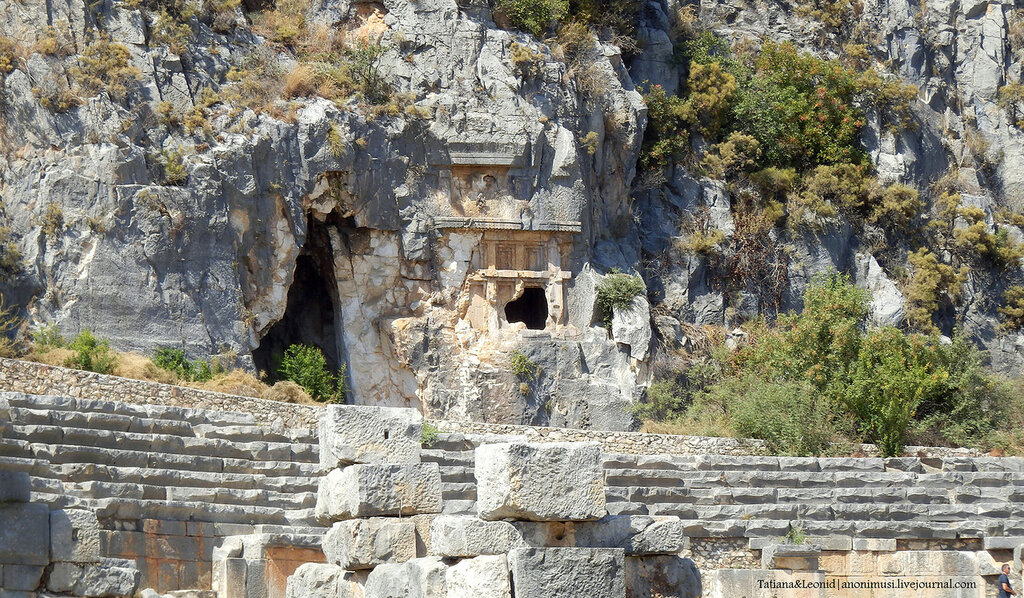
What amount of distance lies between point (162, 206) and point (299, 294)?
531 cm

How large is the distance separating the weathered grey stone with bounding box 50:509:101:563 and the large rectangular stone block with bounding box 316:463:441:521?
2.07m

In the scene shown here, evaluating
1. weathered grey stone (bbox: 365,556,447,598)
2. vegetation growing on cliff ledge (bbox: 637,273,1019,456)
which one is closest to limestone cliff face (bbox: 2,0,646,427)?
vegetation growing on cliff ledge (bbox: 637,273,1019,456)

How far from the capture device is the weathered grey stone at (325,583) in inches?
531

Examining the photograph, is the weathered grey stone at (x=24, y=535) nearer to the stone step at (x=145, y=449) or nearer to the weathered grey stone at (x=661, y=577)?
the stone step at (x=145, y=449)

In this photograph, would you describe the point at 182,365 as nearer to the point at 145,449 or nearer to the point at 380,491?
the point at 145,449

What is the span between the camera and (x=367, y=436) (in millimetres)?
13844

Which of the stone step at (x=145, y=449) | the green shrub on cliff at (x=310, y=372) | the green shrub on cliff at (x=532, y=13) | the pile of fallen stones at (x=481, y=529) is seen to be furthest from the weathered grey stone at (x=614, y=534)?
the green shrub on cliff at (x=532, y=13)

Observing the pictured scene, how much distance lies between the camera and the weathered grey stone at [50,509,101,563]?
13359mm

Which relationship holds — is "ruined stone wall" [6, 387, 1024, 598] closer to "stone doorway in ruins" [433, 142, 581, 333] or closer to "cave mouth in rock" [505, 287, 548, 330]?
"stone doorway in ruins" [433, 142, 581, 333]

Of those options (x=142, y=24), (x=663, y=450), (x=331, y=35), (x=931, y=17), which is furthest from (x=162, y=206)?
(x=931, y=17)

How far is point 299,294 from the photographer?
31.1m

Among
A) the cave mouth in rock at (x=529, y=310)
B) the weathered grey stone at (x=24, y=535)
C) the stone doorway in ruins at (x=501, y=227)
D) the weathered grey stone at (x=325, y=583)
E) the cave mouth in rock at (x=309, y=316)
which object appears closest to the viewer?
the weathered grey stone at (x=24, y=535)

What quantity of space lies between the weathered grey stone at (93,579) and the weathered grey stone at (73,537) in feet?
0.23

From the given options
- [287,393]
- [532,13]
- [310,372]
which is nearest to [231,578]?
[287,393]
